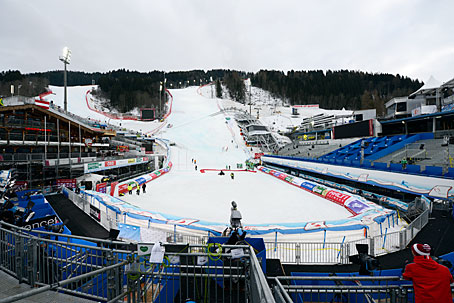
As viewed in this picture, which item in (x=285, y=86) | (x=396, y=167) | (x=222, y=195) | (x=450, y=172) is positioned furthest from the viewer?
(x=285, y=86)

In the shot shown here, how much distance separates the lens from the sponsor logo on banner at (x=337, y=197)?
14477mm

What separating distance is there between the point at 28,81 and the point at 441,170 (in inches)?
4026

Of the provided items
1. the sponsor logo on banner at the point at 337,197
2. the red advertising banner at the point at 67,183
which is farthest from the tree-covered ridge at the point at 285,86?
the sponsor logo on banner at the point at 337,197

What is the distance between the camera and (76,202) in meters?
12.8

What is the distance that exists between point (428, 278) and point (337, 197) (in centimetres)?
1394

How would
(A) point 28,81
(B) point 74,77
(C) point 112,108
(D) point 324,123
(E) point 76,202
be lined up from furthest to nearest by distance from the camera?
(B) point 74,77 → (C) point 112,108 → (A) point 28,81 → (D) point 324,123 → (E) point 76,202

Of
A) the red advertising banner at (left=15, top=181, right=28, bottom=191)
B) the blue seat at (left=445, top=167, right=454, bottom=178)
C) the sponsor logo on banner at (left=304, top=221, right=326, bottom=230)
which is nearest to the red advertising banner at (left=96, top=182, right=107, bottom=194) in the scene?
the red advertising banner at (left=15, top=181, right=28, bottom=191)

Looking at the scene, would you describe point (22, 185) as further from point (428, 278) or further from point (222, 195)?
point (428, 278)

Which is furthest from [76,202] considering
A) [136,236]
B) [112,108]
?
[112,108]

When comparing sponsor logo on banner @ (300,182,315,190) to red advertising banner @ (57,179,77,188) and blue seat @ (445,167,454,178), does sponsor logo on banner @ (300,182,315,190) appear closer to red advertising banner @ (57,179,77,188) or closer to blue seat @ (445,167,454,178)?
blue seat @ (445,167,454,178)

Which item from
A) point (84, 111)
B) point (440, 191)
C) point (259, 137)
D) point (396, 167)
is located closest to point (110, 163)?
point (396, 167)

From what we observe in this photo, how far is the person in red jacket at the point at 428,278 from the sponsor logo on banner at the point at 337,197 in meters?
13.1

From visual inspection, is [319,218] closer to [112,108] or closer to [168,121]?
[168,121]

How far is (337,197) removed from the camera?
1521 cm
